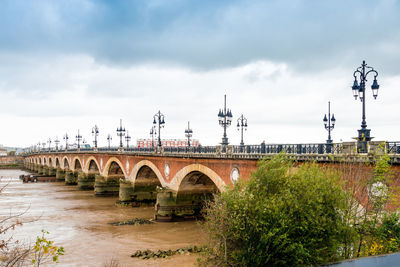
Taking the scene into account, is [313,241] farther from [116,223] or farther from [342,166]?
[116,223]

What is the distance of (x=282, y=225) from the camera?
1158 cm

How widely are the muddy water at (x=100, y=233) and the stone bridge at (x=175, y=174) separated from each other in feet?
7.11

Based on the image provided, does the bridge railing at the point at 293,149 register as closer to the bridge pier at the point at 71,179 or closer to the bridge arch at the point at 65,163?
the bridge pier at the point at 71,179

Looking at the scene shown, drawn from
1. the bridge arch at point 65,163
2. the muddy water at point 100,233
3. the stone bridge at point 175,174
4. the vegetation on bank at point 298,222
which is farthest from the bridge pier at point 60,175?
the vegetation on bank at point 298,222

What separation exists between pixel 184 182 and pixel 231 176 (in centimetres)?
956

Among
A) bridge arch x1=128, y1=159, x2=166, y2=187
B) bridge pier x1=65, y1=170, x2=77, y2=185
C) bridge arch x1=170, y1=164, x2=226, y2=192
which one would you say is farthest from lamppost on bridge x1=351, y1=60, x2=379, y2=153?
bridge pier x1=65, y1=170, x2=77, y2=185

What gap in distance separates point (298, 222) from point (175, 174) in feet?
73.8

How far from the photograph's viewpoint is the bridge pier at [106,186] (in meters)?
53.5

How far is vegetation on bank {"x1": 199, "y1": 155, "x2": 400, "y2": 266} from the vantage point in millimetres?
11875

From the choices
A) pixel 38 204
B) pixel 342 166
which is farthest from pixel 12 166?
pixel 342 166

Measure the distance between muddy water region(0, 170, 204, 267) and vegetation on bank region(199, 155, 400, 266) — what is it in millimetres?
7261

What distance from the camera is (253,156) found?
2227 cm

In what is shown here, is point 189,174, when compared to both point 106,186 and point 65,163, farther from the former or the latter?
point 65,163

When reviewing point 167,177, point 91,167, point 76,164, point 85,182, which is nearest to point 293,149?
point 167,177
